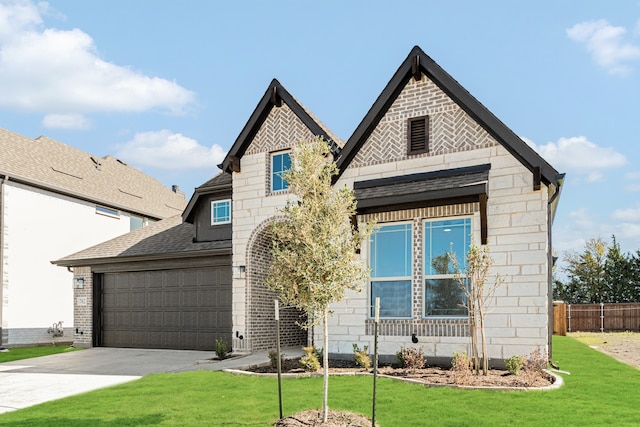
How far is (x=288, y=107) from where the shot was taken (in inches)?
620

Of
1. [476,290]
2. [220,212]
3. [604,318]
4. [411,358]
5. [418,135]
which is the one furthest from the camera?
[604,318]

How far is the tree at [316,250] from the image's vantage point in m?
7.45

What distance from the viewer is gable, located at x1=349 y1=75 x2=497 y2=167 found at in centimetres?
1243

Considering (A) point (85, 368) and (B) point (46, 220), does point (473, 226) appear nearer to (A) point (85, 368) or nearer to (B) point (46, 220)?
Answer: (A) point (85, 368)

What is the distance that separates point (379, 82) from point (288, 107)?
310cm

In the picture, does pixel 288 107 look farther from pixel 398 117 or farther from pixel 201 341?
pixel 201 341

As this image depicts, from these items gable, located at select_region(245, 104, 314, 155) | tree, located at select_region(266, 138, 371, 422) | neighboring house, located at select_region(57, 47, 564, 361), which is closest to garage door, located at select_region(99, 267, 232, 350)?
neighboring house, located at select_region(57, 47, 564, 361)

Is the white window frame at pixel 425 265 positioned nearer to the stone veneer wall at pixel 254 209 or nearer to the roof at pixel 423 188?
the roof at pixel 423 188

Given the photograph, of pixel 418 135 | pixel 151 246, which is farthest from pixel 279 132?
pixel 151 246

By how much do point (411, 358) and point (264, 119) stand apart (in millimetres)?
7936

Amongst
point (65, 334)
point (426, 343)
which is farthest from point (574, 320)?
point (65, 334)

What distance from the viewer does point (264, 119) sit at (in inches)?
632

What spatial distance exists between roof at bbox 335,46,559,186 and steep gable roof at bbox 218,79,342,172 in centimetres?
145

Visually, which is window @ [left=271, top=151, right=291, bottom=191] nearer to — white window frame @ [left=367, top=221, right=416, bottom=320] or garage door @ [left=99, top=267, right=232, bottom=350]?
garage door @ [left=99, top=267, right=232, bottom=350]
